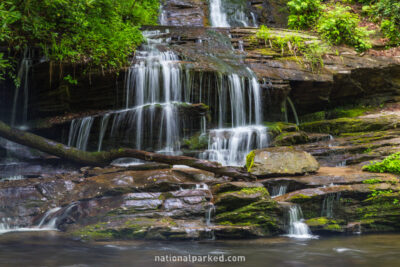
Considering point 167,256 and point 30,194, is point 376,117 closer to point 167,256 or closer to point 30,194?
point 167,256

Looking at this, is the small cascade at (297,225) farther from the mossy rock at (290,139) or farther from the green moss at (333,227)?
the mossy rock at (290,139)

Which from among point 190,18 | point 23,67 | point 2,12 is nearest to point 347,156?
point 2,12

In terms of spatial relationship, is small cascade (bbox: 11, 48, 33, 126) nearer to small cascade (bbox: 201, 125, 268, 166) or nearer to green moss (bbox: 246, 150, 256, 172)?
small cascade (bbox: 201, 125, 268, 166)

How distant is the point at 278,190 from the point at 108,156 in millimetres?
4059

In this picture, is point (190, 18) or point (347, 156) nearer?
point (347, 156)

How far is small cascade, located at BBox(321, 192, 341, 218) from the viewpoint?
21.1ft

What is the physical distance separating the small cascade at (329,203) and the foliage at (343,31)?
29.9 feet

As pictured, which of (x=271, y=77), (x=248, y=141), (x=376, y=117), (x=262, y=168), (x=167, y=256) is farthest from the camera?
(x=271, y=77)

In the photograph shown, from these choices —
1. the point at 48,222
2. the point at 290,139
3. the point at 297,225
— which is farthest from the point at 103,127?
the point at 297,225

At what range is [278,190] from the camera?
7031 mm

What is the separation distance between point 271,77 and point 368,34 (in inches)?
228

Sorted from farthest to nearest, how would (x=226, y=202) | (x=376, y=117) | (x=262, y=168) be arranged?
(x=376, y=117) → (x=262, y=168) → (x=226, y=202)

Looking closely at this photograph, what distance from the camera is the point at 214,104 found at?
11.0 meters

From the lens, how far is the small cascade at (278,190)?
7.01 m
